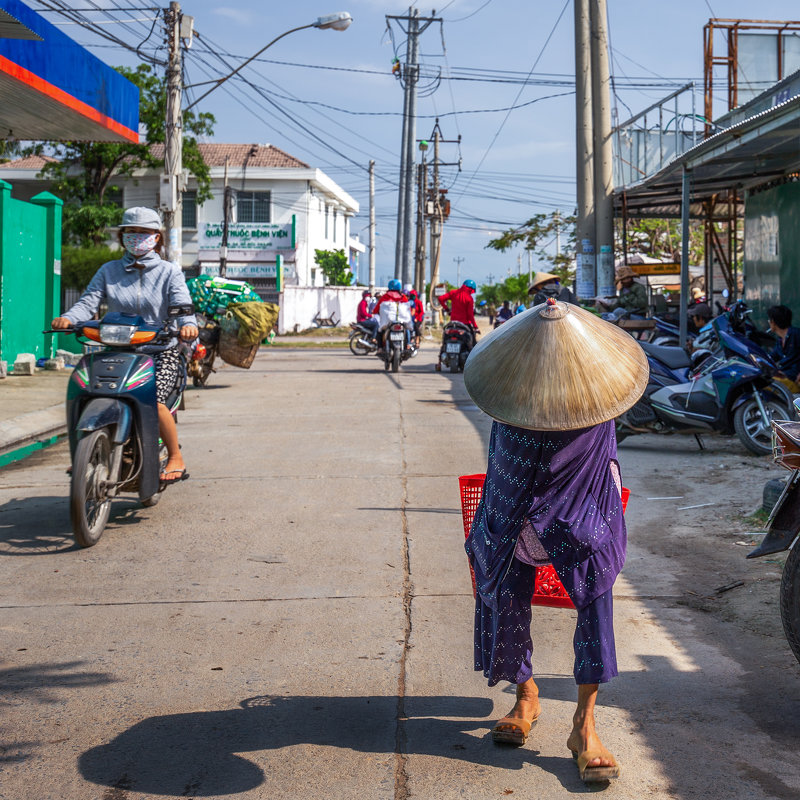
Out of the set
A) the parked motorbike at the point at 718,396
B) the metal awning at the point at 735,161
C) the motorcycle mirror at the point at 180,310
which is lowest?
the parked motorbike at the point at 718,396

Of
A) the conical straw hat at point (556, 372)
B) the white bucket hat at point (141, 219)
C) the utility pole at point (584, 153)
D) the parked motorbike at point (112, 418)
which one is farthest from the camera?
the utility pole at point (584, 153)

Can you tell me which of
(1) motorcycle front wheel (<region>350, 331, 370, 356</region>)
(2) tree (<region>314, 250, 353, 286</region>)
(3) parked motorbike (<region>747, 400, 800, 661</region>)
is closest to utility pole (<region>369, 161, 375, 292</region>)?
(2) tree (<region>314, 250, 353, 286</region>)

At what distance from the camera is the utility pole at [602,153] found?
48.5 feet

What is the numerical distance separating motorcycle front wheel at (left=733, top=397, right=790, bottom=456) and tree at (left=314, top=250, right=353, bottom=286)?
4298 centimetres

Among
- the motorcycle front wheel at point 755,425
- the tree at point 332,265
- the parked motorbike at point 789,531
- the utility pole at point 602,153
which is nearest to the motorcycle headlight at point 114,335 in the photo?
the parked motorbike at point 789,531

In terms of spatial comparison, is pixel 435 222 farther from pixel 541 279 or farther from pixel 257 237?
pixel 541 279

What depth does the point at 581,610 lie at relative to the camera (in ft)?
10.5

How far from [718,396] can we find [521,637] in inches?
252

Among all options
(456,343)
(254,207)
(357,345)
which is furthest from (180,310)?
(254,207)

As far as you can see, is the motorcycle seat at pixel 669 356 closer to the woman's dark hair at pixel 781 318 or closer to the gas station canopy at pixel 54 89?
the woman's dark hair at pixel 781 318

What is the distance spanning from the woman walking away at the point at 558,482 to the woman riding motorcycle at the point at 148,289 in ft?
12.1

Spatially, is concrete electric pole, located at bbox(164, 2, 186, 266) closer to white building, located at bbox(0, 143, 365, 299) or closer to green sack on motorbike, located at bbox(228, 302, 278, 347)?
green sack on motorbike, located at bbox(228, 302, 278, 347)

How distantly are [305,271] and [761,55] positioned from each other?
1348 inches

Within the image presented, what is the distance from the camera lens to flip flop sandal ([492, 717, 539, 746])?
331cm
